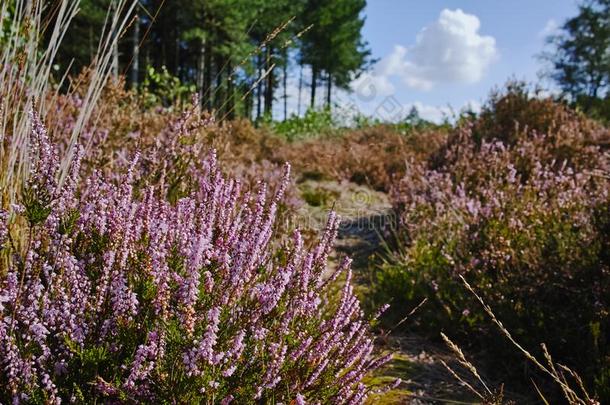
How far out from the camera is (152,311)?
1703 mm

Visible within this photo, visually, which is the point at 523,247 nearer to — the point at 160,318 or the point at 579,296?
the point at 579,296

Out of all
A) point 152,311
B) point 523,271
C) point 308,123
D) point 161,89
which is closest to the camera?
point 152,311

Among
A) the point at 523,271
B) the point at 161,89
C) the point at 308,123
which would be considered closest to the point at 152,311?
the point at 523,271

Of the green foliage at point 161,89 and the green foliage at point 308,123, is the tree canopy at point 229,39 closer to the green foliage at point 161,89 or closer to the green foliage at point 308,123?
the green foliage at point 308,123

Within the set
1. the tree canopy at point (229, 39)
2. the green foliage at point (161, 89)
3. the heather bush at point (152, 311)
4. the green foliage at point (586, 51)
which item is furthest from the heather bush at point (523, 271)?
the green foliage at point (586, 51)

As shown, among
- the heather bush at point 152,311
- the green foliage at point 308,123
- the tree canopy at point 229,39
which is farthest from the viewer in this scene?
the tree canopy at point 229,39

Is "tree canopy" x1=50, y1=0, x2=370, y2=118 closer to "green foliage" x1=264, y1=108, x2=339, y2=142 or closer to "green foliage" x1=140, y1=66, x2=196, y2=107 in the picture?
"green foliage" x1=264, y1=108, x2=339, y2=142

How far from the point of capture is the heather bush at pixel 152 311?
4.97ft

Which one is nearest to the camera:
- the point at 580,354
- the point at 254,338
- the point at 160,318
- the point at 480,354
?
the point at 160,318

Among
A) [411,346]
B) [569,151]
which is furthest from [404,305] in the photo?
[569,151]

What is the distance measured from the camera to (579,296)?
3.06m

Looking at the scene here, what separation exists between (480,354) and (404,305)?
0.85 meters

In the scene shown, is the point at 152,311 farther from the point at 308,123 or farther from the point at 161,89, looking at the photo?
the point at 308,123

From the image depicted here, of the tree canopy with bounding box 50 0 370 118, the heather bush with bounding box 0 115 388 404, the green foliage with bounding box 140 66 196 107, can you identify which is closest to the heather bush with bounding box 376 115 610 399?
the heather bush with bounding box 0 115 388 404
